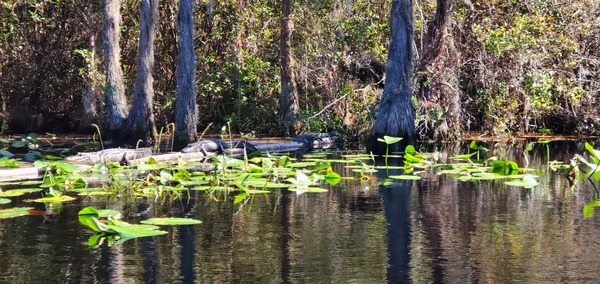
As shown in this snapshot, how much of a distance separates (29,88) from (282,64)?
8.57 m

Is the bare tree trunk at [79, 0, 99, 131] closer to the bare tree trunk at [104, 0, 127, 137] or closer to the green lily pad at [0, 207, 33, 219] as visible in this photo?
the bare tree trunk at [104, 0, 127, 137]

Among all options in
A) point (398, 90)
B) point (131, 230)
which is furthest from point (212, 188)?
point (398, 90)

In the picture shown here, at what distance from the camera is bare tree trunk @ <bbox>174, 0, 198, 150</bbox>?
22062mm

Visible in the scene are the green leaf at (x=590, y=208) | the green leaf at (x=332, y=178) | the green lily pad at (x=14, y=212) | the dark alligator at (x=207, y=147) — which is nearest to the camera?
→ the green lily pad at (x=14, y=212)

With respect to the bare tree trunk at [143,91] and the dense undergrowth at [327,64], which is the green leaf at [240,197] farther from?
the dense undergrowth at [327,64]

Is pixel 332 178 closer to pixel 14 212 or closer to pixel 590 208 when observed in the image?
pixel 590 208

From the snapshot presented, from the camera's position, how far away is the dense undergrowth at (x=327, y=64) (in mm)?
25672

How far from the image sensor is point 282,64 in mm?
27875

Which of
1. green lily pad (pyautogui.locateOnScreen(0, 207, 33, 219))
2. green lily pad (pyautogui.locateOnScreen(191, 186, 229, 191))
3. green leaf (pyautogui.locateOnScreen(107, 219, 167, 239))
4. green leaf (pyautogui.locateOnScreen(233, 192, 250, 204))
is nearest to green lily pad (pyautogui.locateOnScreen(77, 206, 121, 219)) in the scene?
green leaf (pyautogui.locateOnScreen(107, 219, 167, 239))

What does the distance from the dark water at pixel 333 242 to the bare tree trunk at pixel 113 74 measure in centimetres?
1356

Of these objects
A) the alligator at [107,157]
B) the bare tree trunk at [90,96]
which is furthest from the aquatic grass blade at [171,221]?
the bare tree trunk at [90,96]

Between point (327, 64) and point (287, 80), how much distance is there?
53.2 inches

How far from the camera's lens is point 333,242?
8.97 meters

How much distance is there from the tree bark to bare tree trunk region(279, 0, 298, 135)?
5.09 metres
